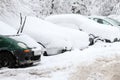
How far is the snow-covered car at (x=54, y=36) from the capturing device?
46.1 ft

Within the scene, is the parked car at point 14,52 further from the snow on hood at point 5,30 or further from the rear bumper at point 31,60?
the snow on hood at point 5,30

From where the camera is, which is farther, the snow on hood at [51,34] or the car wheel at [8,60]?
the snow on hood at [51,34]

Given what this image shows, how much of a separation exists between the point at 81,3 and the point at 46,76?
986 inches

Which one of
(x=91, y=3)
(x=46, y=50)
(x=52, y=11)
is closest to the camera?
(x=46, y=50)

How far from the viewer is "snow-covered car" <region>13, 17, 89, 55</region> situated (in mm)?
14039

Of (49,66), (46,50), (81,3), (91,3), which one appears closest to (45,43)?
(46,50)

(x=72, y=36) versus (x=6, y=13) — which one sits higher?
(x=6, y=13)

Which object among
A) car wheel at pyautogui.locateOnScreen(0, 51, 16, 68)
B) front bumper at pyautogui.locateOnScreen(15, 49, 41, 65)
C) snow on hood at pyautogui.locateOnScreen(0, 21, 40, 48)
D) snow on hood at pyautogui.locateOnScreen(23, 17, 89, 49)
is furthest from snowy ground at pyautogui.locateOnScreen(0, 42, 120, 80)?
snow on hood at pyautogui.locateOnScreen(23, 17, 89, 49)

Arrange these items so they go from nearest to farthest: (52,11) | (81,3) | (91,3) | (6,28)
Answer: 1. (6,28)
2. (52,11)
3. (81,3)
4. (91,3)

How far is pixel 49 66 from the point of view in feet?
35.7

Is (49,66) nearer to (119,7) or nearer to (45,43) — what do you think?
(45,43)

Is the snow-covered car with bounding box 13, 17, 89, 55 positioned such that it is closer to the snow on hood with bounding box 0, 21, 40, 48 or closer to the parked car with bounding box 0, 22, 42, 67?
the snow on hood with bounding box 0, 21, 40, 48

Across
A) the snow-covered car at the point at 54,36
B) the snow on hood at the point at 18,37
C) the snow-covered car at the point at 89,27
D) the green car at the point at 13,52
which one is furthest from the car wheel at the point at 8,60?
the snow-covered car at the point at 89,27

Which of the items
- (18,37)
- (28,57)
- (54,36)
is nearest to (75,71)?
(28,57)
